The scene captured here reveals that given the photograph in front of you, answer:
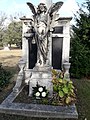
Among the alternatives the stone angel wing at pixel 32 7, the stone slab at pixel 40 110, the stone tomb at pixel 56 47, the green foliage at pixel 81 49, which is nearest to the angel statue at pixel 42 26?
the stone angel wing at pixel 32 7

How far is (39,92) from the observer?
23.2 ft

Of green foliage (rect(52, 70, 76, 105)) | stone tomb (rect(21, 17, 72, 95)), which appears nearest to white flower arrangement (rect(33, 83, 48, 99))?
green foliage (rect(52, 70, 76, 105))

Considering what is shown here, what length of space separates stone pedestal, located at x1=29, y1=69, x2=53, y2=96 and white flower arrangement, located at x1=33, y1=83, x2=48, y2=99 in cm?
17

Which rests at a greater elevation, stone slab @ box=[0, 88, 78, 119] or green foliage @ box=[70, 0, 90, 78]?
green foliage @ box=[70, 0, 90, 78]

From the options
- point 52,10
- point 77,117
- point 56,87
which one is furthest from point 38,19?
point 77,117

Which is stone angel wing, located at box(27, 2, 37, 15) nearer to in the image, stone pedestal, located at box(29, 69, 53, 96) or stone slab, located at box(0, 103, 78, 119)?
stone pedestal, located at box(29, 69, 53, 96)

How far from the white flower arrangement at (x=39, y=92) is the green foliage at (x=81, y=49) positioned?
5031mm

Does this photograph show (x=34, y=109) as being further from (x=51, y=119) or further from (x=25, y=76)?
(x=25, y=76)

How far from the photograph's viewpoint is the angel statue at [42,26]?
7427 mm

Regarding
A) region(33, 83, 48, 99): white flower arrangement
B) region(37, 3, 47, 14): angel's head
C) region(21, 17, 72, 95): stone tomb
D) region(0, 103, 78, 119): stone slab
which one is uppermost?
region(37, 3, 47, 14): angel's head

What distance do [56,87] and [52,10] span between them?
9.89 ft

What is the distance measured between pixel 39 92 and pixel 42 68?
960 millimetres

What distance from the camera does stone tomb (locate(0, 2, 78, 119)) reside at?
19.6 feet

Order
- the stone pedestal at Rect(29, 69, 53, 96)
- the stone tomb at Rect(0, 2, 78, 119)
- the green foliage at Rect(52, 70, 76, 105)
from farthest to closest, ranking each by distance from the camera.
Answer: the stone pedestal at Rect(29, 69, 53, 96)
the green foliage at Rect(52, 70, 76, 105)
the stone tomb at Rect(0, 2, 78, 119)
